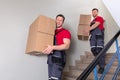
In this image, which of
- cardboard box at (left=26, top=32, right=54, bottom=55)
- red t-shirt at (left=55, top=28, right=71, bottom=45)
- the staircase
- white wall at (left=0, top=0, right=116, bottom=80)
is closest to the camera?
cardboard box at (left=26, top=32, right=54, bottom=55)

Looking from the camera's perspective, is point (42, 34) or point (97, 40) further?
point (97, 40)

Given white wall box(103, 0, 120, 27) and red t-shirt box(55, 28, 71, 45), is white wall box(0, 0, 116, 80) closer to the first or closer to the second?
red t-shirt box(55, 28, 71, 45)

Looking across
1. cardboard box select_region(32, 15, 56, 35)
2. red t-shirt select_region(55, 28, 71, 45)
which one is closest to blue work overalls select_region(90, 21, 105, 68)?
red t-shirt select_region(55, 28, 71, 45)

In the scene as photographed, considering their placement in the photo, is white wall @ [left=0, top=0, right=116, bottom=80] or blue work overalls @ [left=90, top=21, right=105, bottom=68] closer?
white wall @ [left=0, top=0, right=116, bottom=80]

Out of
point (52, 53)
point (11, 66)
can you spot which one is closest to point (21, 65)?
point (11, 66)

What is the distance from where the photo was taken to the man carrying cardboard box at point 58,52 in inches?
113

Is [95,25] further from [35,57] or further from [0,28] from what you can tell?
[0,28]

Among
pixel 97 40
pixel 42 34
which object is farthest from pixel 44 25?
pixel 97 40

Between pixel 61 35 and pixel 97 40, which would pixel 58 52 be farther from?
pixel 97 40

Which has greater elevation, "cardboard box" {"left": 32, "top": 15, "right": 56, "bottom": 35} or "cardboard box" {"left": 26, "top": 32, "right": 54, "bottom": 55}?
"cardboard box" {"left": 32, "top": 15, "right": 56, "bottom": 35}

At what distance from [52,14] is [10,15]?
0.92 metres

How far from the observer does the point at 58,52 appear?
2955 millimetres

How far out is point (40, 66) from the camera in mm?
3541

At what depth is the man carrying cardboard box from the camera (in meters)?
2.87
